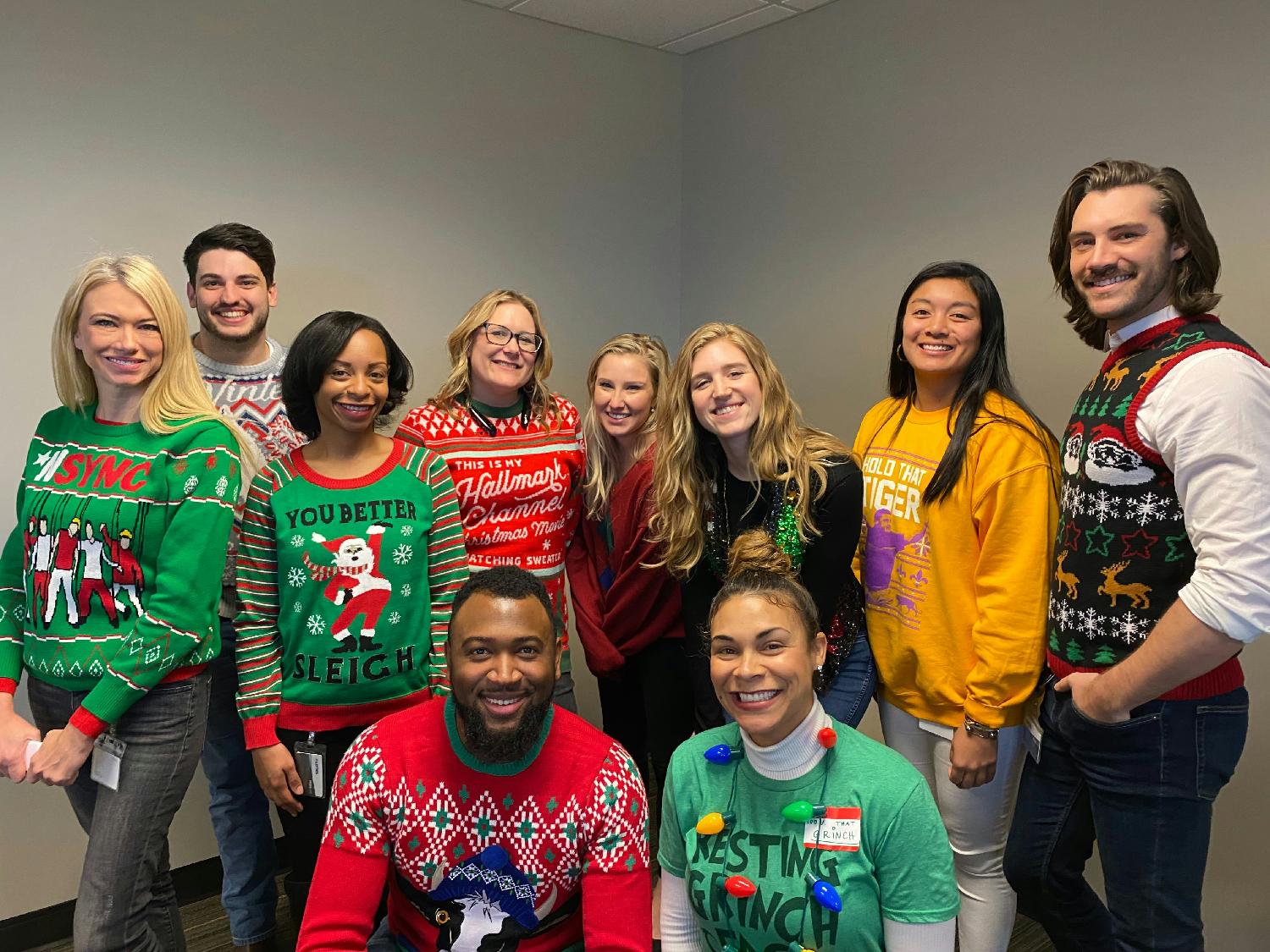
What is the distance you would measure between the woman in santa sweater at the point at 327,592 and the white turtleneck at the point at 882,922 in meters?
0.73

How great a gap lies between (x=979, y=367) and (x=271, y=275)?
171 centimetres

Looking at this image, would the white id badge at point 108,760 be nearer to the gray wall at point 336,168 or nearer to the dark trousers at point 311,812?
the dark trousers at point 311,812

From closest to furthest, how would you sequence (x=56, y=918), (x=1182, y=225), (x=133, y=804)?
1. (x=1182, y=225)
2. (x=133, y=804)
3. (x=56, y=918)

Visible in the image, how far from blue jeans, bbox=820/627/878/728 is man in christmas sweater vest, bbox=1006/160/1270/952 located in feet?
1.42

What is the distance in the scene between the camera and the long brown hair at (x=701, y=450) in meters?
2.25

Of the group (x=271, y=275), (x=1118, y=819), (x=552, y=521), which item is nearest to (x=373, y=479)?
(x=552, y=521)

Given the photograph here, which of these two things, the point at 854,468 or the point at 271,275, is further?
the point at 271,275

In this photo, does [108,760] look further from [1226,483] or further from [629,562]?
[1226,483]

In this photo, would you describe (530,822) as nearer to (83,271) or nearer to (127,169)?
(83,271)

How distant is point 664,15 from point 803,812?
2.99m


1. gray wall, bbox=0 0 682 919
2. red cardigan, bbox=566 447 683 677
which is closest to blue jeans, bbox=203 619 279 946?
gray wall, bbox=0 0 682 919

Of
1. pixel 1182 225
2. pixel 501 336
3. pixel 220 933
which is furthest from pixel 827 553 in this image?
pixel 220 933

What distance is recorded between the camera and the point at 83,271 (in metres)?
2.10

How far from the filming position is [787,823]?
5.48ft
